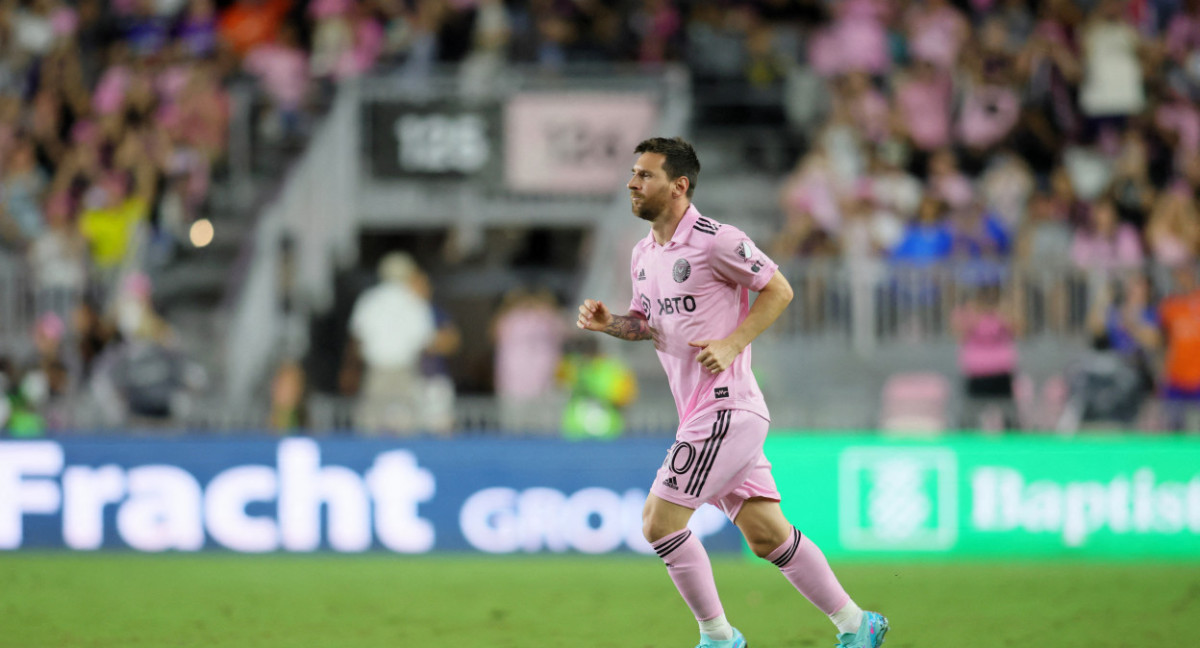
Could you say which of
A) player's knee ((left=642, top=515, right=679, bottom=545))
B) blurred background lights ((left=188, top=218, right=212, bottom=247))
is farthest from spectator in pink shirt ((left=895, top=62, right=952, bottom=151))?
player's knee ((left=642, top=515, right=679, bottom=545))

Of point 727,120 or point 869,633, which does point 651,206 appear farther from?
point 727,120

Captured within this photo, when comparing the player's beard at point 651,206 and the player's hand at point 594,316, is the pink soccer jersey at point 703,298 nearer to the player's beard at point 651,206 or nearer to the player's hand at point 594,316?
the player's beard at point 651,206

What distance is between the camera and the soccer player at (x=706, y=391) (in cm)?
670

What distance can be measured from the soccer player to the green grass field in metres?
1.37

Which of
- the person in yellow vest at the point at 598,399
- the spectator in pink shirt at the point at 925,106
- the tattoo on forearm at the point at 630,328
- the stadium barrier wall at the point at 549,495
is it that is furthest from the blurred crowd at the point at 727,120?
the tattoo on forearm at the point at 630,328

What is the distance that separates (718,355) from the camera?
6531 millimetres

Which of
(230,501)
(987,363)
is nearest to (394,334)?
(230,501)

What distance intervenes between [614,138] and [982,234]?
148 inches

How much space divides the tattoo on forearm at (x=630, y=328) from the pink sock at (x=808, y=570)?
42.9 inches

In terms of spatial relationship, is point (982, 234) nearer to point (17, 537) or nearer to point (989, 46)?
point (989, 46)

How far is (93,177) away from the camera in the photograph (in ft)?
55.1

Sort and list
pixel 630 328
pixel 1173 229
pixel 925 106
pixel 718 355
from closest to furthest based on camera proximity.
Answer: pixel 718 355 → pixel 630 328 → pixel 1173 229 → pixel 925 106

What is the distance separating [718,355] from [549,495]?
6.18m

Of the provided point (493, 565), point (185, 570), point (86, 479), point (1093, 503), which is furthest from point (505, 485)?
point (1093, 503)
